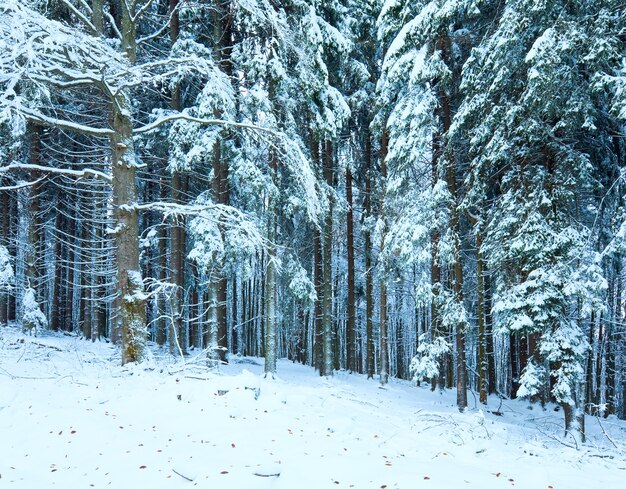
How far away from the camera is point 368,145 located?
58.7 feet

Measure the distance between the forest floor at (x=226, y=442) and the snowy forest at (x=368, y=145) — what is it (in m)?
1.19

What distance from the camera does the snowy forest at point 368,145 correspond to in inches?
304

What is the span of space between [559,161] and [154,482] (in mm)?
9643

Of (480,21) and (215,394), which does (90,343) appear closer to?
(215,394)

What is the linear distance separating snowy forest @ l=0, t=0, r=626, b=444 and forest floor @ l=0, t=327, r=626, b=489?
1.19 m

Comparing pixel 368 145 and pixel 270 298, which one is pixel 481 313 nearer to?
pixel 270 298

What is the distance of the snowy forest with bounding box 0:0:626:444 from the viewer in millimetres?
7715

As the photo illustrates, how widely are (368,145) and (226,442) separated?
48.5ft

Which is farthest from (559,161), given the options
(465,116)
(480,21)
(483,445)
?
(483,445)

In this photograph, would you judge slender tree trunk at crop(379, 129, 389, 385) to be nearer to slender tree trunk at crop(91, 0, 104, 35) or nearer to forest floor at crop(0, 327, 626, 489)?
forest floor at crop(0, 327, 626, 489)

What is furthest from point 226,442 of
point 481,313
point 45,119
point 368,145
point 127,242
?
point 368,145

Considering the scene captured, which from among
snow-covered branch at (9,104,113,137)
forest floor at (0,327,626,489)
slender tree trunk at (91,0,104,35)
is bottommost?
forest floor at (0,327,626,489)

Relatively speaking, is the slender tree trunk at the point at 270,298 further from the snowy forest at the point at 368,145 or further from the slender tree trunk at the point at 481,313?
the slender tree trunk at the point at 481,313

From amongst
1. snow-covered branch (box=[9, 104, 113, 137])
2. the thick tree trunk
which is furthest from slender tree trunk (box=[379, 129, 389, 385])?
snow-covered branch (box=[9, 104, 113, 137])
